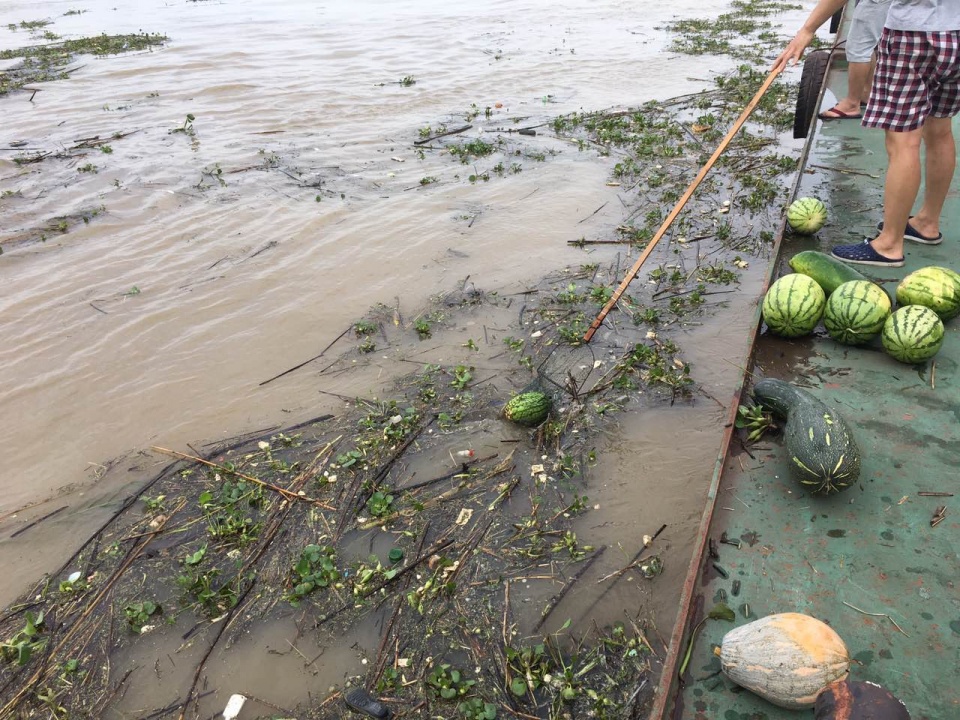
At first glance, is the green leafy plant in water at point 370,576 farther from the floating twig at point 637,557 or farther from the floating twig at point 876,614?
the floating twig at point 876,614

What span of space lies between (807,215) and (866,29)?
3200 millimetres

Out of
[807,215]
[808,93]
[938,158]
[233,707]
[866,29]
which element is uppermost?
[866,29]

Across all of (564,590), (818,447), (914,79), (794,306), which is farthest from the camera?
(914,79)

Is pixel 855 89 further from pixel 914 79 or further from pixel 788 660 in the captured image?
pixel 788 660

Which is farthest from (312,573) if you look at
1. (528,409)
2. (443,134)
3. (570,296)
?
(443,134)

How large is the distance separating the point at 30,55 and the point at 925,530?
22431 millimetres

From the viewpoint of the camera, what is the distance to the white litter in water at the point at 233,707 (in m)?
2.92

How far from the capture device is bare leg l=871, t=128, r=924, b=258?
14.0ft

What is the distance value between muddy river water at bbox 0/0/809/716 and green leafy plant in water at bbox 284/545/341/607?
4.85ft

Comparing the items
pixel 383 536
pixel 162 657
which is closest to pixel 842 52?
pixel 383 536

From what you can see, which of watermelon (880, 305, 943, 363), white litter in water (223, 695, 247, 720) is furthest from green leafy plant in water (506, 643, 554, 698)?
watermelon (880, 305, 943, 363)

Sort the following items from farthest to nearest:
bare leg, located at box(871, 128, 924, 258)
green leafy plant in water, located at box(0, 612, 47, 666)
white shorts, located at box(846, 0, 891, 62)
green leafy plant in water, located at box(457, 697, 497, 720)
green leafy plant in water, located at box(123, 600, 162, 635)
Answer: white shorts, located at box(846, 0, 891, 62) < bare leg, located at box(871, 128, 924, 258) < green leafy plant in water, located at box(123, 600, 162, 635) < green leafy plant in water, located at box(0, 612, 47, 666) < green leafy plant in water, located at box(457, 697, 497, 720)

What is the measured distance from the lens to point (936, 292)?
12.7 ft

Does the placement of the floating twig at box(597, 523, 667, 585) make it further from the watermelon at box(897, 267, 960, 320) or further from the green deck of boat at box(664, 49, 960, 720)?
the watermelon at box(897, 267, 960, 320)
